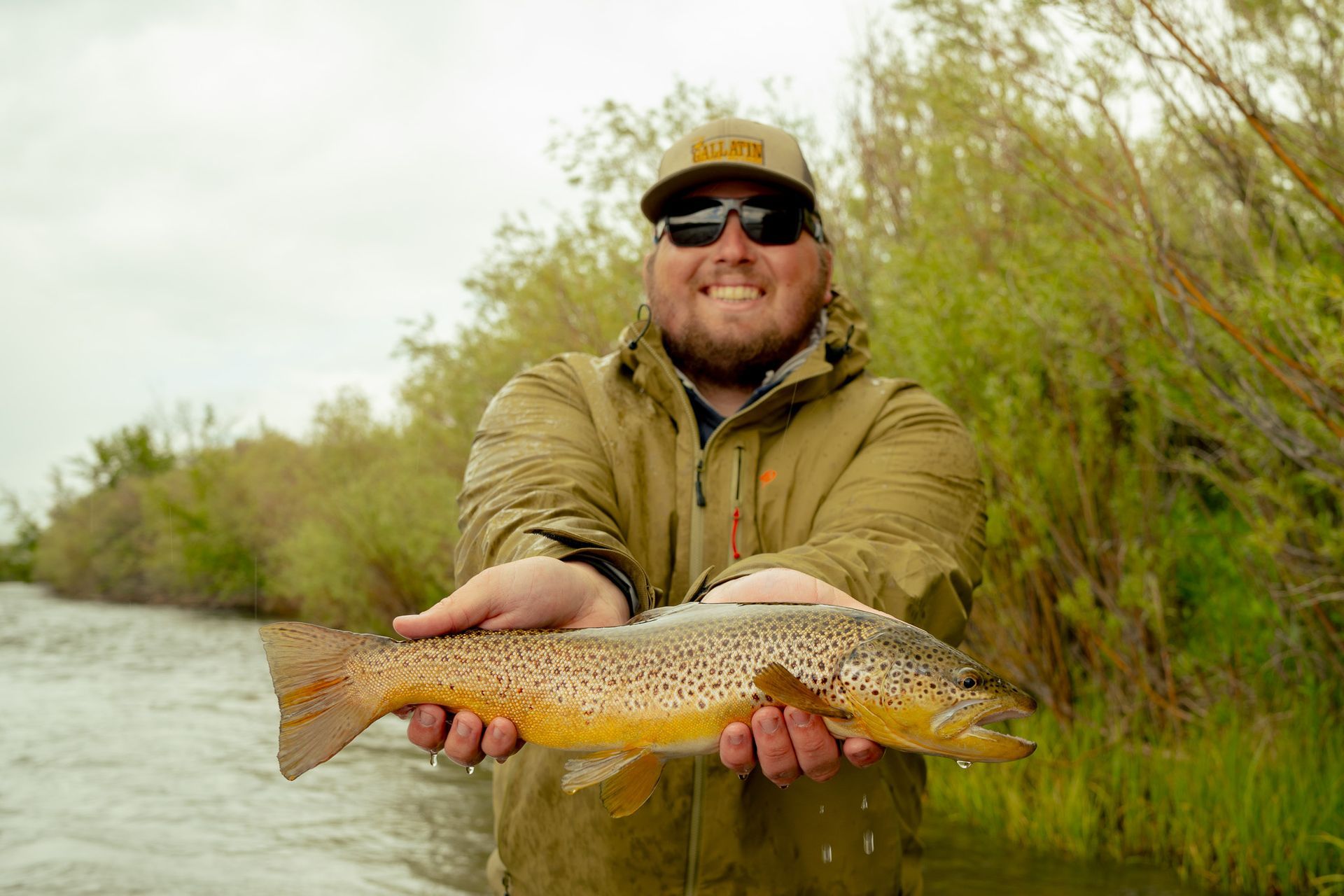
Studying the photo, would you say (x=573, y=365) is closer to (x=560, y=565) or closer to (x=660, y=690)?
(x=560, y=565)

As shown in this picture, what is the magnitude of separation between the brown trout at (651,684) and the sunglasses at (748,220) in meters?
1.75

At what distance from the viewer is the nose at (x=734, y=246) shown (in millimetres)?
4082

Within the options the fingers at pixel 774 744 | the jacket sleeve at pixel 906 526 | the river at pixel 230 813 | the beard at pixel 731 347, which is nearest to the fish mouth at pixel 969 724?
the fingers at pixel 774 744

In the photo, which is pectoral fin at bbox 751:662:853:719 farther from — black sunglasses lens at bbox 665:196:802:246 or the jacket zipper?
black sunglasses lens at bbox 665:196:802:246

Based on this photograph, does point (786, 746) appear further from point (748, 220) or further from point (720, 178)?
point (720, 178)

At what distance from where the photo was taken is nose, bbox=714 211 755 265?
13.4 feet

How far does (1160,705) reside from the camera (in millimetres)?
7090

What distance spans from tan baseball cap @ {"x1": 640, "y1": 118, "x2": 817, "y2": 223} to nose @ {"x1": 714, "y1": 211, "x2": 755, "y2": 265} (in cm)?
19

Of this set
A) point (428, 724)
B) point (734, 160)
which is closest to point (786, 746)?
point (428, 724)

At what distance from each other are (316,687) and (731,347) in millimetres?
1882

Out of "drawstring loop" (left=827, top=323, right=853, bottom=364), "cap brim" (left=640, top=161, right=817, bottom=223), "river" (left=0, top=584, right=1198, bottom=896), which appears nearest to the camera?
"drawstring loop" (left=827, top=323, right=853, bottom=364)

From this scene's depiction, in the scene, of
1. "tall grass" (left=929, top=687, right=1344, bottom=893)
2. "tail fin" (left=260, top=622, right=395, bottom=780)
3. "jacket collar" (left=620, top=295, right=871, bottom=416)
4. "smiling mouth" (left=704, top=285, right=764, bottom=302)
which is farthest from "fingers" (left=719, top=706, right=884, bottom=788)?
"tall grass" (left=929, top=687, right=1344, bottom=893)

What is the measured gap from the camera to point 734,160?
404cm

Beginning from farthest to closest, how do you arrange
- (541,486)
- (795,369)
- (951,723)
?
(795,369), (541,486), (951,723)
